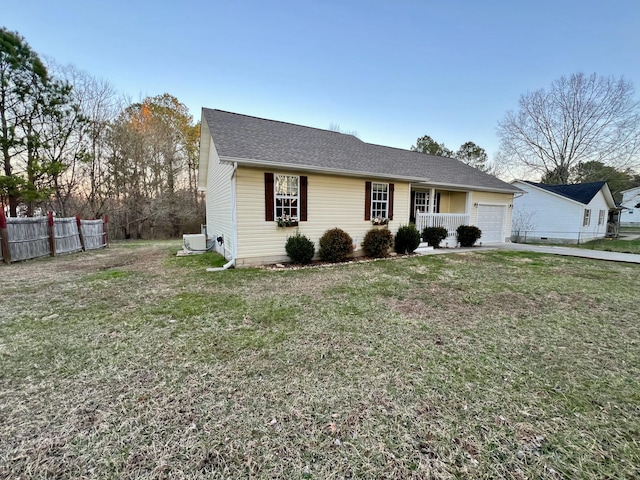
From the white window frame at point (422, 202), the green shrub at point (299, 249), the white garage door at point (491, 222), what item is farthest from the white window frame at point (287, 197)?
the white garage door at point (491, 222)

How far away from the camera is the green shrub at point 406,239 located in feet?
31.4

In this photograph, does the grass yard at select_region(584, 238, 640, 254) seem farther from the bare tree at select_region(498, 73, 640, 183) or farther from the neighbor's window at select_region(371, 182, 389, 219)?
the bare tree at select_region(498, 73, 640, 183)

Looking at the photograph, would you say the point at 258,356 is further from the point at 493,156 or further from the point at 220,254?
the point at 493,156

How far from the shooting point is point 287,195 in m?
7.82

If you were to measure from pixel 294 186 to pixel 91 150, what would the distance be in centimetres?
1554

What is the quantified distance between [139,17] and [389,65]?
9987mm

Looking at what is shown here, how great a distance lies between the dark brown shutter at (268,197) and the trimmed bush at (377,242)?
3.42 m

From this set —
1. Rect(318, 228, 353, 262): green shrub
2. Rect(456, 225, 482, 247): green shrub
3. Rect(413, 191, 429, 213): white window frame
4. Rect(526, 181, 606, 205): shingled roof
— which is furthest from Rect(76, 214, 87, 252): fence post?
Rect(526, 181, 606, 205): shingled roof

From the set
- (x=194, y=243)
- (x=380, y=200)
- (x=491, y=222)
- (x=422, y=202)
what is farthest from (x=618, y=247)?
(x=194, y=243)

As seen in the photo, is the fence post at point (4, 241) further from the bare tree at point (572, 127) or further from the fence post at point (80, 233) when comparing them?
the bare tree at point (572, 127)

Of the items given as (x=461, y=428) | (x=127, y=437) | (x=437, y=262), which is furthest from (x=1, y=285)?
(x=437, y=262)

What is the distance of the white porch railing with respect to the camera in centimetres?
1101

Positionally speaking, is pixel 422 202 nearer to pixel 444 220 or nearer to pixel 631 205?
pixel 444 220

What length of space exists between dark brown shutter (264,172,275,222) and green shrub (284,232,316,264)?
0.91m
